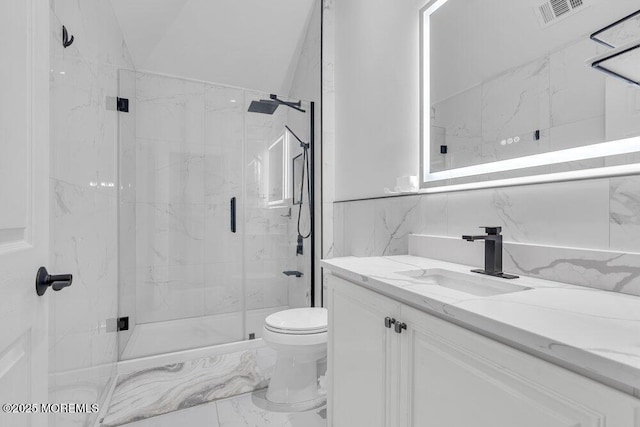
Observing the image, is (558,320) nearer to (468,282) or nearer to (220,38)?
(468,282)

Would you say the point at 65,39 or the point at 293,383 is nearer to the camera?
the point at 65,39

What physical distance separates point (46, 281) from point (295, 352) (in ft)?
3.98

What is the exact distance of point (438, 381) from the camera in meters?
Result: 0.72

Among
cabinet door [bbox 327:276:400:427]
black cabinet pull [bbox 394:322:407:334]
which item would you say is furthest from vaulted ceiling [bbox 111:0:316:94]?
black cabinet pull [bbox 394:322:407:334]

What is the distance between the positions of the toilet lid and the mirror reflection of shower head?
1.67 meters

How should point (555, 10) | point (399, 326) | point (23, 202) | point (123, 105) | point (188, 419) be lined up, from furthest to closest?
point (123, 105) < point (188, 419) < point (555, 10) < point (399, 326) < point (23, 202)

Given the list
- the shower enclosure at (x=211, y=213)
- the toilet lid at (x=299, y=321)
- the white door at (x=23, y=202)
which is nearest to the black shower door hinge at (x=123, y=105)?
the shower enclosure at (x=211, y=213)

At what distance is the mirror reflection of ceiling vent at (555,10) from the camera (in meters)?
0.93

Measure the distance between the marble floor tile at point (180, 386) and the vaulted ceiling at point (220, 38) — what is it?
8.05ft

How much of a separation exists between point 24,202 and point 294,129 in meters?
2.21

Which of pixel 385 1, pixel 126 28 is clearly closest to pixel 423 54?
pixel 385 1

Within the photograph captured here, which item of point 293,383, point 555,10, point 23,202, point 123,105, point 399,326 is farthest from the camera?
point 123,105

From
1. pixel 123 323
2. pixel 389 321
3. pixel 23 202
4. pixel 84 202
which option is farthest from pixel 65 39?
pixel 123 323

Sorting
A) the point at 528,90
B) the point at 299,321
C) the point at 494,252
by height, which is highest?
the point at 528,90
